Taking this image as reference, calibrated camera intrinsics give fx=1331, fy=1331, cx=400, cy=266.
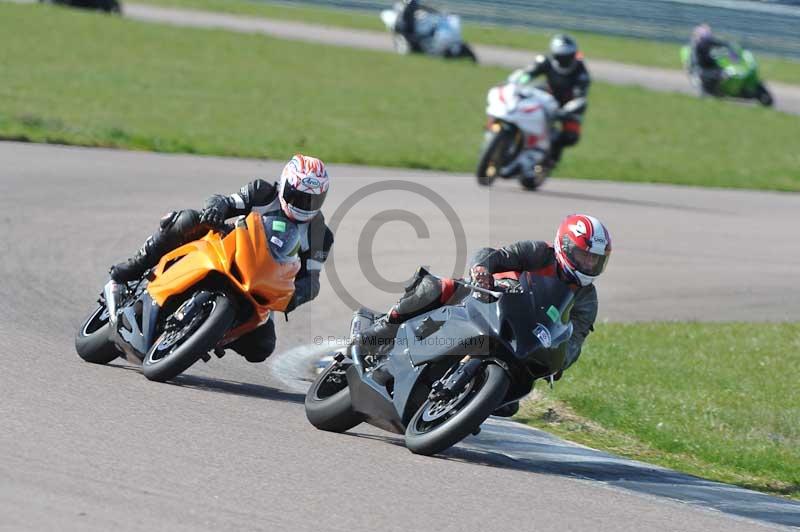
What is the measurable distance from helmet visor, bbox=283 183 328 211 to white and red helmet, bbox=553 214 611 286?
1.38m

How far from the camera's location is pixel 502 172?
55.7ft

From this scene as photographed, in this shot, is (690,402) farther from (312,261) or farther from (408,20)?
(408,20)

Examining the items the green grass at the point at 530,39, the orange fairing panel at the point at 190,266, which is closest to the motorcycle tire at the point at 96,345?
the orange fairing panel at the point at 190,266

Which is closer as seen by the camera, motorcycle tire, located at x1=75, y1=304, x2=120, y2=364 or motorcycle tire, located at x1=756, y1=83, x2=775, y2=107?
motorcycle tire, located at x1=75, y1=304, x2=120, y2=364

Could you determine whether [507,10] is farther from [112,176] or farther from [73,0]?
[112,176]

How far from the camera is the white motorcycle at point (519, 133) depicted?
16.6 meters

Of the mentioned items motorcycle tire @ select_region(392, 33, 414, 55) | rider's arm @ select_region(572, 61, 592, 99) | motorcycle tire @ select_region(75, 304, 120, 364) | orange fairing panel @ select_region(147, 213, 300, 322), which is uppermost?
orange fairing panel @ select_region(147, 213, 300, 322)

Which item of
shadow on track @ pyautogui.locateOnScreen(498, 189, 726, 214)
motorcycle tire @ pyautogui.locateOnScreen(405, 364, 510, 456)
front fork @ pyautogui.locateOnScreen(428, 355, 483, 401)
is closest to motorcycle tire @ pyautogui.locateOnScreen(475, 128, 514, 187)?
shadow on track @ pyautogui.locateOnScreen(498, 189, 726, 214)

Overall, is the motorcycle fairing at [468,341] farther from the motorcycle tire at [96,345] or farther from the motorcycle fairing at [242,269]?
the motorcycle tire at [96,345]

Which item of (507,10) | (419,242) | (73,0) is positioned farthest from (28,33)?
(419,242)

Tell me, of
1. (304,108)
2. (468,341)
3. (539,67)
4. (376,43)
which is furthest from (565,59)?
(376,43)

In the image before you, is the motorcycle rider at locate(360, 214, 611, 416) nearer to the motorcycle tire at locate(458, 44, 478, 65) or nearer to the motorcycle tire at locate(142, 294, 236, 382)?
the motorcycle tire at locate(142, 294, 236, 382)

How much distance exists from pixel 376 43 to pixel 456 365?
27483 millimetres

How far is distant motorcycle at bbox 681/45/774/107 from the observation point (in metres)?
30.0
